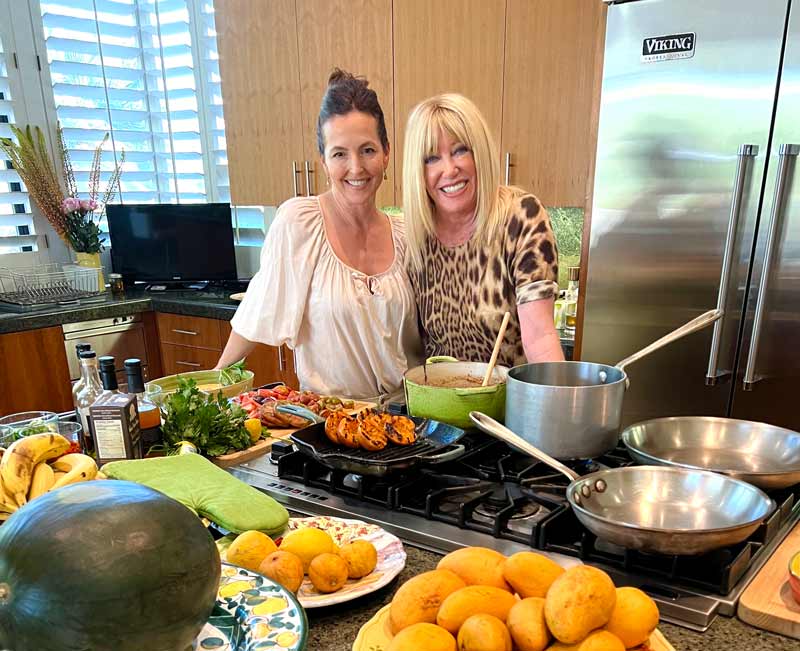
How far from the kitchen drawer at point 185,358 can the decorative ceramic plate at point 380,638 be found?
9.84 feet

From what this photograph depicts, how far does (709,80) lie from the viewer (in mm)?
2094

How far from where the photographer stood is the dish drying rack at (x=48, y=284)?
11.3 feet

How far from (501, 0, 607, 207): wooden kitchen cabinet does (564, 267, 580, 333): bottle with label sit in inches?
17.6

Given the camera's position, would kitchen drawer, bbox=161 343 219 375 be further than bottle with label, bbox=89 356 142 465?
Yes

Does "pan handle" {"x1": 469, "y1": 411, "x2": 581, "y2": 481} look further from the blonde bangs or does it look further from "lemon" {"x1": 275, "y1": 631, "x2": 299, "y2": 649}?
the blonde bangs

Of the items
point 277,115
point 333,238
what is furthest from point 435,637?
point 277,115

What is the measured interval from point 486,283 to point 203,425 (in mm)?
792

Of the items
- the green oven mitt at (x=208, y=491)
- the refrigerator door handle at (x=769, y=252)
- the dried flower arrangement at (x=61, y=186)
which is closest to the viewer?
the green oven mitt at (x=208, y=491)

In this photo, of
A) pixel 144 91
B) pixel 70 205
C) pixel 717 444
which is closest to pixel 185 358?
pixel 70 205

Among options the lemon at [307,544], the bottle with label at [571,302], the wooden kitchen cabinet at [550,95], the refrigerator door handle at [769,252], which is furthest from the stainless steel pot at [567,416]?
the bottle with label at [571,302]

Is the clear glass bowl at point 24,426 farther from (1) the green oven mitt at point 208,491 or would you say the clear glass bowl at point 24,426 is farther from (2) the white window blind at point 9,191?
(2) the white window blind at point 9,191

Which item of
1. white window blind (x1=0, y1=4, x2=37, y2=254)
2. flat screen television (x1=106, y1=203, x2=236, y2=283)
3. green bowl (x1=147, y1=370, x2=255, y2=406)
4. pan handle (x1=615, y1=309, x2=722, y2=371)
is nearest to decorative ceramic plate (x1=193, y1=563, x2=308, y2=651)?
pan handle (x1=615, y1=309, x2=722, y2=371)

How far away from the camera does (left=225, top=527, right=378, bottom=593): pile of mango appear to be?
0.79 metres

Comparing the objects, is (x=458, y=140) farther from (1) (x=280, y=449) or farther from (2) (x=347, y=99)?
(1) (x=280, y=449)
